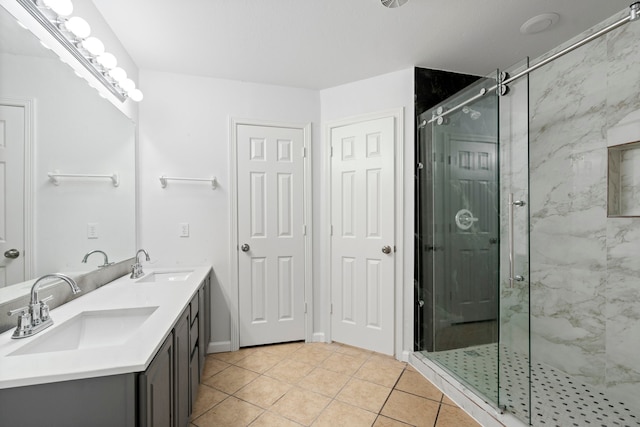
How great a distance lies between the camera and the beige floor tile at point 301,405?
65.9 inches

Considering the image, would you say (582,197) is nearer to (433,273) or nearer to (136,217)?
(433,273)

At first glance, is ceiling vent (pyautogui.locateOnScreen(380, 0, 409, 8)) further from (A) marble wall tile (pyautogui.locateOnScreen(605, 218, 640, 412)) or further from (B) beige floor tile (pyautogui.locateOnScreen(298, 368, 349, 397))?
(B) beige floor tile (pyautogui.locateOnScreen(298, 368, 349, 397))

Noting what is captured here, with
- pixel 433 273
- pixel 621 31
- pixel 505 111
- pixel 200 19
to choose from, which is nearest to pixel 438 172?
pixel 505 111

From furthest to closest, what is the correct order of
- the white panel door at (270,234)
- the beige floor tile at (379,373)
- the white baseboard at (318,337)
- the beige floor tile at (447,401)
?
the white baseboard at (318,337)
the white panel door at (270,234)
the beige floor tile at (379,373)
the beige floor tile at (447,401)

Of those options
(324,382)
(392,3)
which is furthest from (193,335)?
(392,3)

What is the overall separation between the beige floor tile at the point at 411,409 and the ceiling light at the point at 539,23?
2.48 metres

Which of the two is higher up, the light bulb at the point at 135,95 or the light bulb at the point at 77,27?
the light bulb at the point at 77,27

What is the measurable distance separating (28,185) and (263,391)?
174cm

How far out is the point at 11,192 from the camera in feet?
3.36

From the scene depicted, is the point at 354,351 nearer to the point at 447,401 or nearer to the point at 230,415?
the point at 447,401

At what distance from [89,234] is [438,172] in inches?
92.6

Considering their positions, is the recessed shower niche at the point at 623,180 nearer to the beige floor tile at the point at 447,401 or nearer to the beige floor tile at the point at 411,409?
the beige floor tile at the point at 447,401

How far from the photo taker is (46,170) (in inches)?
47.3

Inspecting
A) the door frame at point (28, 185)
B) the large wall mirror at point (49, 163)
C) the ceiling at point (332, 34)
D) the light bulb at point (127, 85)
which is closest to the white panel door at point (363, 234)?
the ceiling at point (332, 34)
